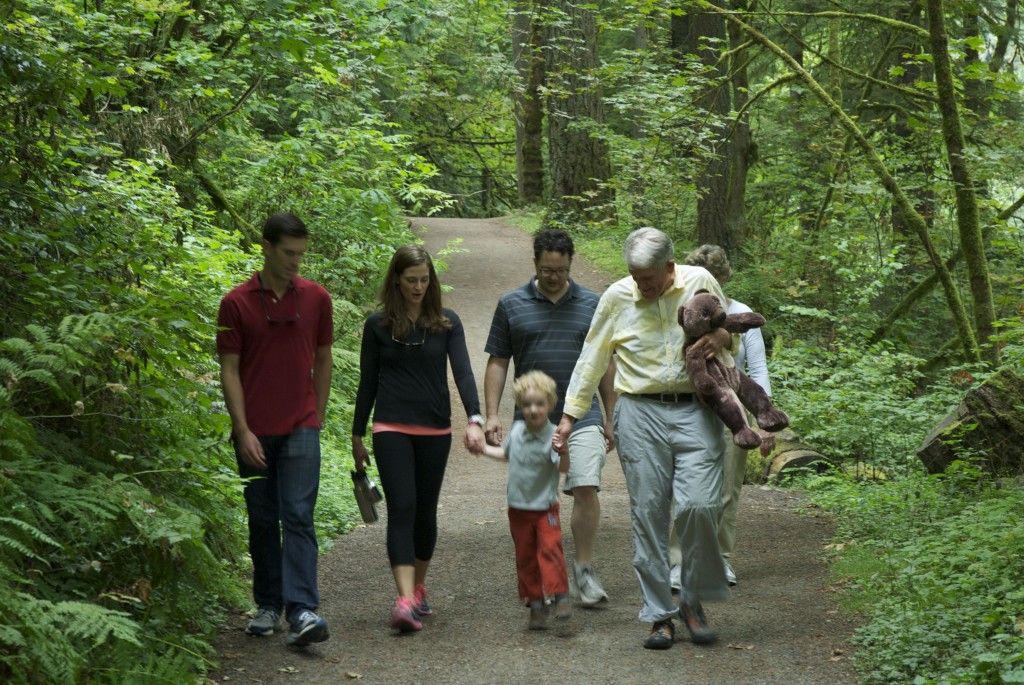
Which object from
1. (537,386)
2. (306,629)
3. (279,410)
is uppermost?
(537,386)

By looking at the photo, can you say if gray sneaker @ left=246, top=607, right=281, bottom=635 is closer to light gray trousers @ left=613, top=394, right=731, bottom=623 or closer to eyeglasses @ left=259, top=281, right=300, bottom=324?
eyeglasses @ left=259, top=281, right=300, bottom=324

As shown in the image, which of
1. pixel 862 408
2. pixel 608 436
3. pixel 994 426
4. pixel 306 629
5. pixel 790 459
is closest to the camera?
pixel 306 629

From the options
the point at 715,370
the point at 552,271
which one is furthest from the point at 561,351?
the point at 715,370

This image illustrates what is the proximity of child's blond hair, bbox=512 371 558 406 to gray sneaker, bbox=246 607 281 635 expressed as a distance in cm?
188

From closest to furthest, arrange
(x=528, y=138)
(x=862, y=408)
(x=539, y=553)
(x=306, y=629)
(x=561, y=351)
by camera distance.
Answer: (x=306, y=629) → (x=539, y=553) → (x=561, y=351) → (x=862, y=408) → (x=528, y=138)

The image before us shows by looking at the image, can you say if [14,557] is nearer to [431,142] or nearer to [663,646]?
[663,646]

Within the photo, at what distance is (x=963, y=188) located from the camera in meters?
10.3

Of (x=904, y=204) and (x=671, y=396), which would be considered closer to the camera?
(x=671, y=396)

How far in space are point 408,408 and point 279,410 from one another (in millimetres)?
791

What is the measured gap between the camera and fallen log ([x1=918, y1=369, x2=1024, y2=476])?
8.76 m

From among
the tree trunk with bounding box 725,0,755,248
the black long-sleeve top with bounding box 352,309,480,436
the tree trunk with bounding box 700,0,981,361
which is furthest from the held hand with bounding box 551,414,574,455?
the tree trunk with bounding box 725,0,755,248

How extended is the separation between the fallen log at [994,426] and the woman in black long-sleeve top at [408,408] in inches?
187

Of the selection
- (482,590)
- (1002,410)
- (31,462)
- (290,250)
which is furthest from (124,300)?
(1002,410)

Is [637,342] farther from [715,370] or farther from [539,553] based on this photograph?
[539,553]
